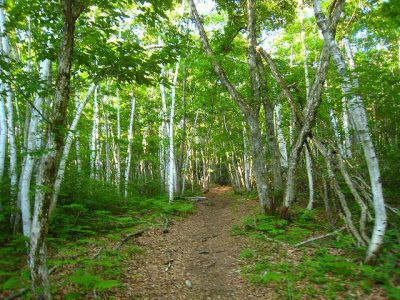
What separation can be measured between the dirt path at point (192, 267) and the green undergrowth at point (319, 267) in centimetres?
38

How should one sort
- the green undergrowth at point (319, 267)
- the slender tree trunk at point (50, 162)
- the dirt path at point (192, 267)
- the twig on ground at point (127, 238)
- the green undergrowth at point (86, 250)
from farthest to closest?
1. the twig on ground at point (127, 238)
2. the dirt path at point (192, 267)
3. the green undergrowth at point (86, 250)
4. the green undergrowth at point (319, 267)
5. the slender tree trunk at point (50, 162)

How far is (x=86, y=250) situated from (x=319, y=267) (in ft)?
17.4

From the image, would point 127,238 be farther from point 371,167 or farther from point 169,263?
point 371,167

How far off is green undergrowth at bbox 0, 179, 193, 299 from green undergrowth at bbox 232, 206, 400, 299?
113 inches

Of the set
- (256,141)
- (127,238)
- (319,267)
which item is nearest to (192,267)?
(127,238)

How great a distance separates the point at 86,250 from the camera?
7.06 metres

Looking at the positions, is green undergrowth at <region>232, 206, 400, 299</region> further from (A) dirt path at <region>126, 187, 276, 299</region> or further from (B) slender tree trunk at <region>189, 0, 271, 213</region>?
(B) slender tree trunk at <region>189, 0, 271, 213</region>

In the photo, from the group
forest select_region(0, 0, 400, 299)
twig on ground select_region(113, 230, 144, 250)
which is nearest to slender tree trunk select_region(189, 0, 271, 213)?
forest select_region(0, 0, 400, 299)

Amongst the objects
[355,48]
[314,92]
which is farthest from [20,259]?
[355,48]

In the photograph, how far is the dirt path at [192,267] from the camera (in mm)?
5477

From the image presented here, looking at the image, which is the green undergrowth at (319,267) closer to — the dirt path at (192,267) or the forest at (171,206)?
the forest at (171,206)

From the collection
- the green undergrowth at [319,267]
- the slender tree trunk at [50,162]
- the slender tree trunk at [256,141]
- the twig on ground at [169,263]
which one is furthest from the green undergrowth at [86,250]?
the slender tree trunk at [256,141]

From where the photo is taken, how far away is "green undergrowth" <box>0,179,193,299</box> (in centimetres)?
493

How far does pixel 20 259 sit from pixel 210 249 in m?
4.67
